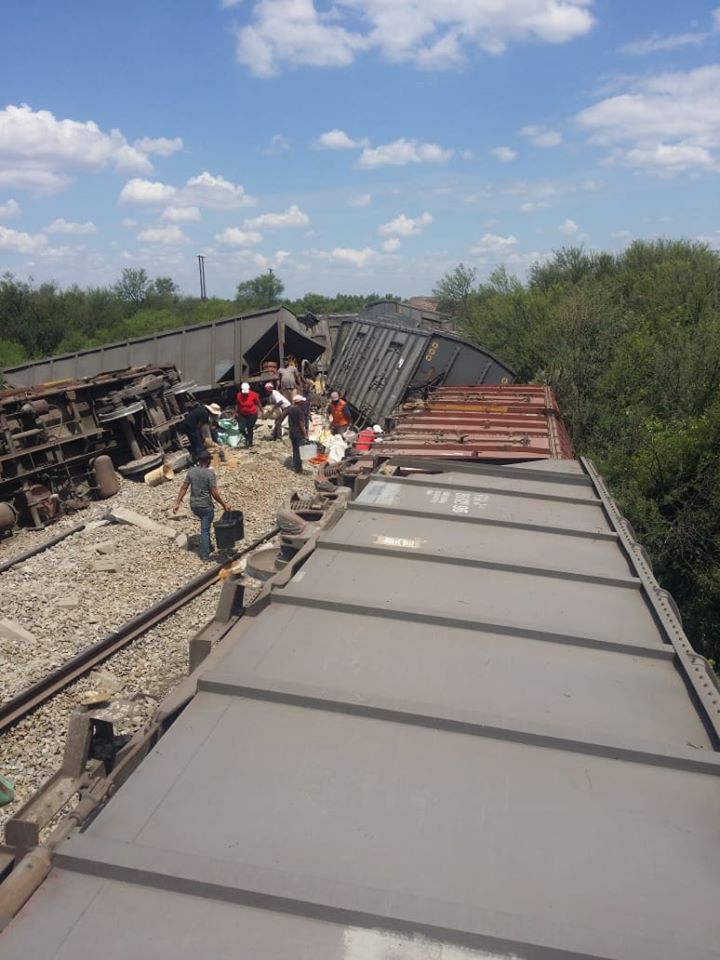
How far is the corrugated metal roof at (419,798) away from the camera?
6.48 ft

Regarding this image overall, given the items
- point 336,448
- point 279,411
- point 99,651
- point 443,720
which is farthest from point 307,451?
point 443,720

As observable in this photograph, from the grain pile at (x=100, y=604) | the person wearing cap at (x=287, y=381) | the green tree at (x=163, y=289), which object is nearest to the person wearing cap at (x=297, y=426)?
the grain pile at (x=100, y=604)

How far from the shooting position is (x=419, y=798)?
2.49m

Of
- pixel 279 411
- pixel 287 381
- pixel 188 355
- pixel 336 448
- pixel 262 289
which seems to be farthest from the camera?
pixel 262 289

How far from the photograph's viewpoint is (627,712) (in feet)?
10.2

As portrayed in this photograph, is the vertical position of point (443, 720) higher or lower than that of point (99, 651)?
higher

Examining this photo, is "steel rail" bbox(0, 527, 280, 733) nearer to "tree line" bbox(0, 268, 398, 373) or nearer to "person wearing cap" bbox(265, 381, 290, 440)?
"person wearing cap" bbox(265, 381, 290, 440)

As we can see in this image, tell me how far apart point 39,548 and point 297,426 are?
5.52m

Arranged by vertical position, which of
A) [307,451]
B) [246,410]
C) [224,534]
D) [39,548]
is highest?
[246,410]

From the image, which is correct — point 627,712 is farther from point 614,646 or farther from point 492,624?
point 492,624

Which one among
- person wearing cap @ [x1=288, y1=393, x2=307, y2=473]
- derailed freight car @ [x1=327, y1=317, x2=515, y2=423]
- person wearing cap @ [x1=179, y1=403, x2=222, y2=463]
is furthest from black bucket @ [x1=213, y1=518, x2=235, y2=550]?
derailed freight car @ [x1=327, y1=317, x2=515, y2=423]

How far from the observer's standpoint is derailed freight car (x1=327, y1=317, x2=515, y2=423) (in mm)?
15484

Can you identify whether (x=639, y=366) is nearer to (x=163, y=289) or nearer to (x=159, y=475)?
(x=159, y=475)

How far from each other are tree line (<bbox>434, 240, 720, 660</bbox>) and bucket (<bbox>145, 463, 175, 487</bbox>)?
8.44m
